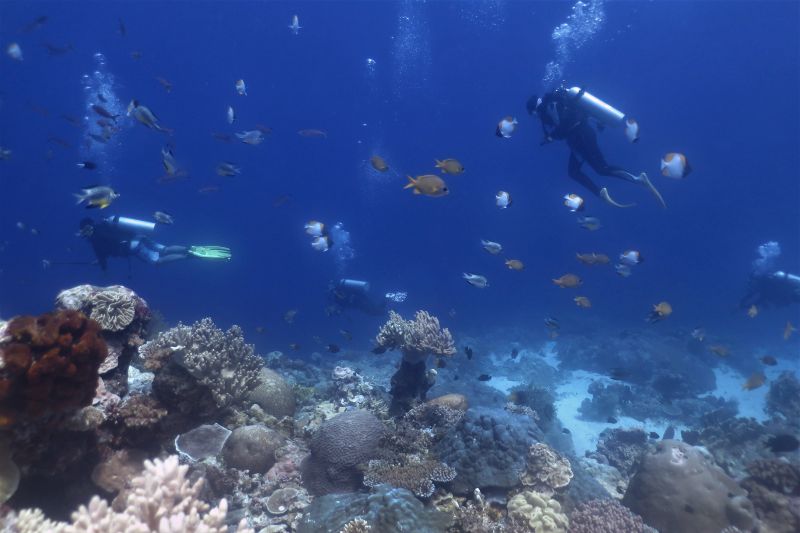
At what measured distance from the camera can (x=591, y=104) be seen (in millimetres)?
12531

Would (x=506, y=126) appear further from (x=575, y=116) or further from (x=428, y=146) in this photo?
(x=428, y=146)

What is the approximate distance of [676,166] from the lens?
8.48 m

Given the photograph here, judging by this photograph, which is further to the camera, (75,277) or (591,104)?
(75,277)

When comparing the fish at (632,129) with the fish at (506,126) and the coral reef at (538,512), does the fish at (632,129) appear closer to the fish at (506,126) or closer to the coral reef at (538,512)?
the fish at (506,126)

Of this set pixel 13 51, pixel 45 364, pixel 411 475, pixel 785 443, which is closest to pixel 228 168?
pixel 45 364

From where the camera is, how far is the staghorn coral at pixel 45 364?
135 inches

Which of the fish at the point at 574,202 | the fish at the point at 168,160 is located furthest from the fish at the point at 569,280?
the fish at the point at 168,160

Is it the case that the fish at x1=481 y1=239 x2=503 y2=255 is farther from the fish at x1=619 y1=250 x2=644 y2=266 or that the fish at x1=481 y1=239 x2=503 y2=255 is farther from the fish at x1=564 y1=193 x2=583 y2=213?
the fish at x1=619 y1=250 x2=644 y2=266

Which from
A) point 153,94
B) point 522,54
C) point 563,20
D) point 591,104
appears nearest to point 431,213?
point 522,54

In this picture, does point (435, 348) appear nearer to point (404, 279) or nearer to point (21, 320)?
point (21, 320)

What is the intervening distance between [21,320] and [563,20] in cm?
6048

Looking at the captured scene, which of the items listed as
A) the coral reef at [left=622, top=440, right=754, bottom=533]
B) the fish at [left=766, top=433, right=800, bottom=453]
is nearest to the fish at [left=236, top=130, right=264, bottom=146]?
the coral reef at [left=622, top=440, right=754, bottom=533]

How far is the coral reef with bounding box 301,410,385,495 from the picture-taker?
6.39 m

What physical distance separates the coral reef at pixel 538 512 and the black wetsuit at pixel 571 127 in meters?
8.92
